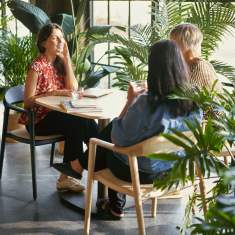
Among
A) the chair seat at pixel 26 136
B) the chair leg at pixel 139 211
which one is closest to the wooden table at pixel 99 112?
the chair seat at pixel 26 136

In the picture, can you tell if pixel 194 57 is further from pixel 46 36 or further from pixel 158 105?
pixel 46 36

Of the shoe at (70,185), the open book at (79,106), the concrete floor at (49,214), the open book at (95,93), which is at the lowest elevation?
the concrete floor at (49,214)

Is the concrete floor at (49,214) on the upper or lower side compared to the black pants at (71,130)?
lower

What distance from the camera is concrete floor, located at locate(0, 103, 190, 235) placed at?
3.40 m

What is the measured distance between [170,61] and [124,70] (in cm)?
188

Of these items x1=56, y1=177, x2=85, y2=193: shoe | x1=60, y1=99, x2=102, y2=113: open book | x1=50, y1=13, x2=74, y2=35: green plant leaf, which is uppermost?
x1=50, y1=13, x2=74, y2=35: green plant leaf

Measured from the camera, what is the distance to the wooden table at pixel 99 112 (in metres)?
3.41

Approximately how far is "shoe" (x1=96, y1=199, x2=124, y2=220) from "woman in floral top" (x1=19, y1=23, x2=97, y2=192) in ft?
1.15

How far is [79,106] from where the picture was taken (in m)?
3.53

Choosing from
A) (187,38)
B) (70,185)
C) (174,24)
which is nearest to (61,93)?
(70,185)

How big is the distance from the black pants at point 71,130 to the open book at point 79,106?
240 millimetres

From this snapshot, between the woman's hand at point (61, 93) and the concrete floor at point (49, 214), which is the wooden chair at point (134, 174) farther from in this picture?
the woman's hand at point (61, 93)

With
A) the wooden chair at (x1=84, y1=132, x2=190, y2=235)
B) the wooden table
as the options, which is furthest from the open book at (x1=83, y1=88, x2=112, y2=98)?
the wooden chair at (x1=84, y1=132, x2=190, y2=235)

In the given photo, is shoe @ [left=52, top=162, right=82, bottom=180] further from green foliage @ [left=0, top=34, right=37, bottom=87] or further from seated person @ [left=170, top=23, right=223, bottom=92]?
green foliage @ [left=0, top=34, right=37, bottom=87]
